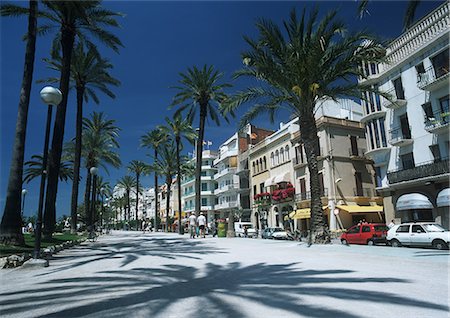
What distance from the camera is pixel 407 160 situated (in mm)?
30453

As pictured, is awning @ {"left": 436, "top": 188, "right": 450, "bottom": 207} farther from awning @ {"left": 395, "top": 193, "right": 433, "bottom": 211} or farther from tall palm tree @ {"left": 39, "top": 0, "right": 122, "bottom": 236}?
tall palm tree @ {"left": 39, "top": 0, "right": 122, "bottom": 236}

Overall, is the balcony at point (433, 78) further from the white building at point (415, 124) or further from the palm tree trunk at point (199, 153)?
the palm tree trunk at point (199, 153)

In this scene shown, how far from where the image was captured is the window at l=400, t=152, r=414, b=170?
30.0 m

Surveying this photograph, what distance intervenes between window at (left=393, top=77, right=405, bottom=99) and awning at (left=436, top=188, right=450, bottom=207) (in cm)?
929

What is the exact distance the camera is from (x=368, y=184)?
39.2 m

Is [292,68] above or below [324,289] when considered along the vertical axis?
above

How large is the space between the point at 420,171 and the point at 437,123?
3937 millimetres

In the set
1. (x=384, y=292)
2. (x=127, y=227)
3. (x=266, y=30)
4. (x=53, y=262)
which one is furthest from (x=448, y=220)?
(x=127, y=227)

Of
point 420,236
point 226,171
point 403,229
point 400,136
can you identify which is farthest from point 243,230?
point 226,171

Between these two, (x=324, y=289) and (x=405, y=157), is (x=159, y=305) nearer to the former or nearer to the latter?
(x=324, y=289)

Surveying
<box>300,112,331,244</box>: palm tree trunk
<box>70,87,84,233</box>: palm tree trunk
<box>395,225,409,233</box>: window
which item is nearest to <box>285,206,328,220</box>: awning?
<box>395,225,409,233</box>: window

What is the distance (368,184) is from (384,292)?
36.4 metres

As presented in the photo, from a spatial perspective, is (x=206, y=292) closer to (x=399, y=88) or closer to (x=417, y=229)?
(x=417, y=229)

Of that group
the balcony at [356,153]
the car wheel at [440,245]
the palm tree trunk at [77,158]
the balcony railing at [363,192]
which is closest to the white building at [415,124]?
the balcony at [356,153]
